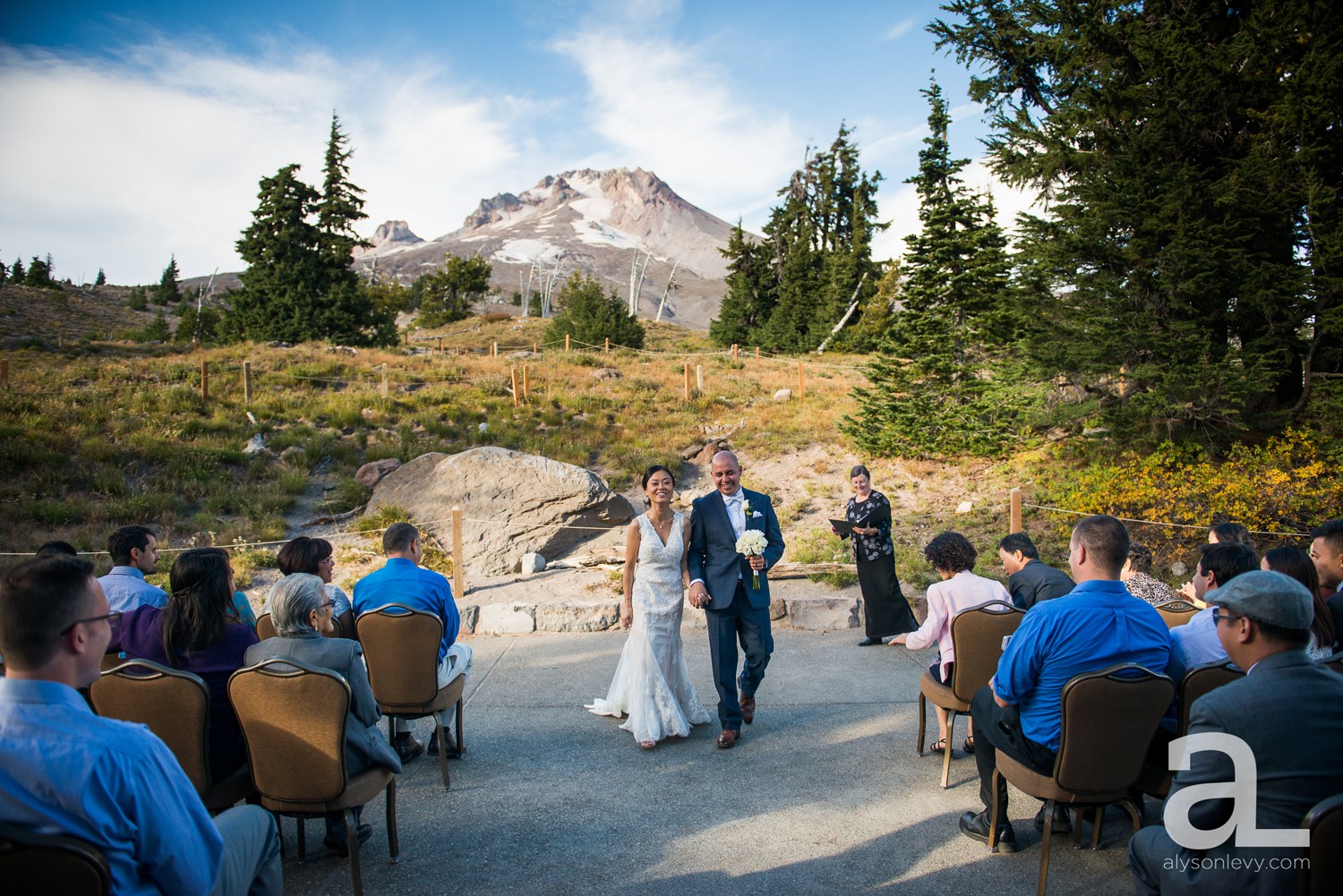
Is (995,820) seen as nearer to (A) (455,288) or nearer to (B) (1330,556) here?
(B) (1330,556)

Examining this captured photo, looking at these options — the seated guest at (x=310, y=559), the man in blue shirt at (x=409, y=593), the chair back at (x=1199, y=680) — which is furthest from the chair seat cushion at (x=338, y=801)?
the chair back at (x=1199, y=680)

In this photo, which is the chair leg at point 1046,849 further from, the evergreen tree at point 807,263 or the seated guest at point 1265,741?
the evergreen tree at point 807,263

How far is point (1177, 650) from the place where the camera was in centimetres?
369

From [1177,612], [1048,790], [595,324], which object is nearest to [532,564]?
[1177,612]

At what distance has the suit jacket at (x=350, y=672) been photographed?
3.46 metres

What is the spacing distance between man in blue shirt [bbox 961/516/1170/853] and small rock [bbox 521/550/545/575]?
330 inches

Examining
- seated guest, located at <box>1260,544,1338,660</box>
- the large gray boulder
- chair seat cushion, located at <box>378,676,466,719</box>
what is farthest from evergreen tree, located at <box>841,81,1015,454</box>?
chair seat cushion, located at <box>378,676,466,719</box>

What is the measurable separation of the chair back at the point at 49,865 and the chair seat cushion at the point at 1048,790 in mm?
3466

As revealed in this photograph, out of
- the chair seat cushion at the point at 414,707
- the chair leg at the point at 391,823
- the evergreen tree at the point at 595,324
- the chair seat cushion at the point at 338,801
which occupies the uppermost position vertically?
the evergreen tree at the point at 595,324

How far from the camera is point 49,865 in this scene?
1.89 metres

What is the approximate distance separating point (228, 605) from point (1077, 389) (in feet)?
39.4

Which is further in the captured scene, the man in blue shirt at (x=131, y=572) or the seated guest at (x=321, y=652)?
the man in blue shirt at (x=131, y=572)

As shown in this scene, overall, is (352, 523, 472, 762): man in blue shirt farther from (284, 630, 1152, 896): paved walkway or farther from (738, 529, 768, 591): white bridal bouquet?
(738, 529, 768, 591): white bridal bouquet

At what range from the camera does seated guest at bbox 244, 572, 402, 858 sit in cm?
348
